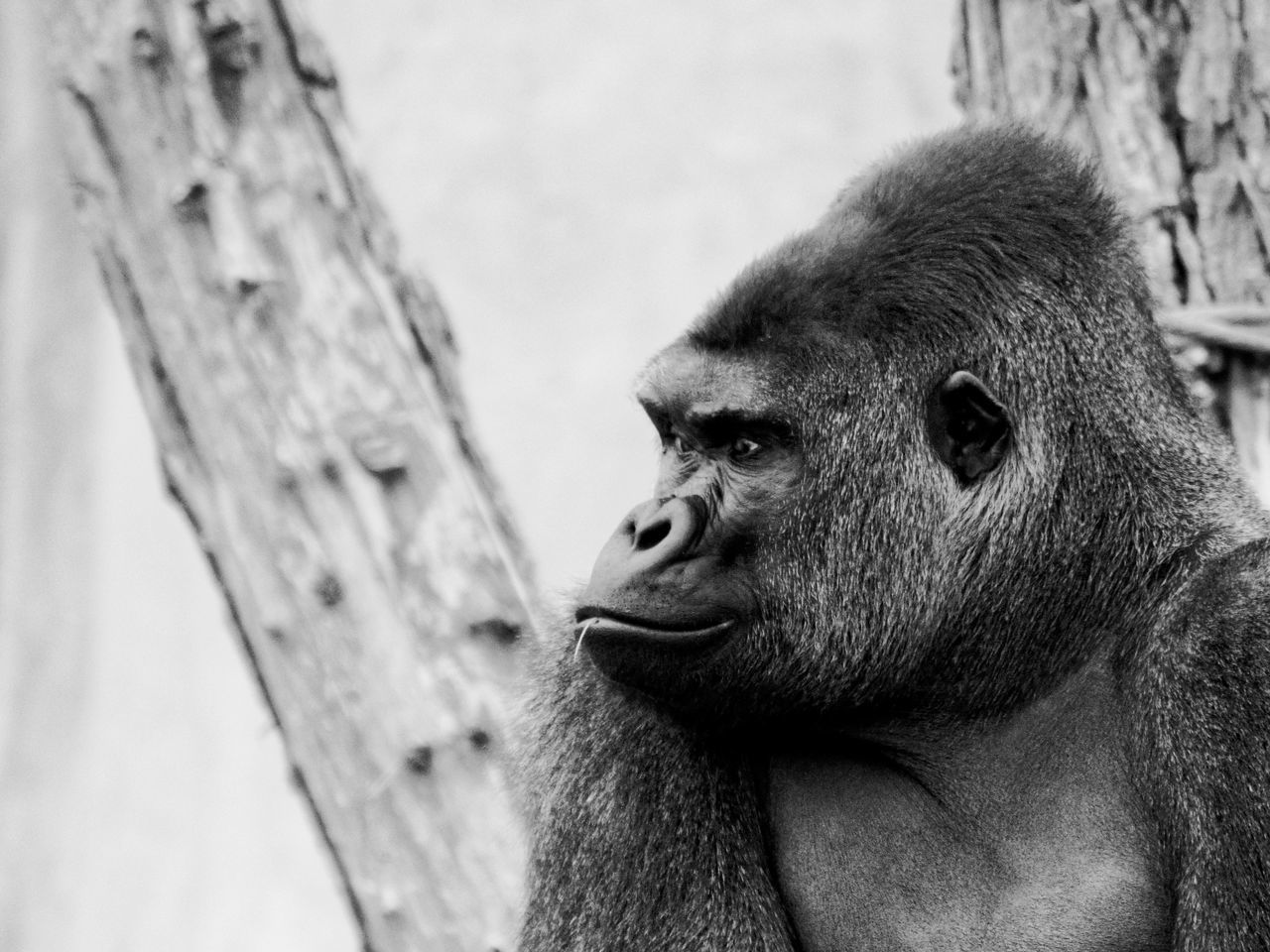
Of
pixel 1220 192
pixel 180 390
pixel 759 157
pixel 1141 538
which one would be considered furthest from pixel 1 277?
pixel 1141 538

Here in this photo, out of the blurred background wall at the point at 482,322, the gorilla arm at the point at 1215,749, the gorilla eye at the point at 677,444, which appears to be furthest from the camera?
the blurred background wall at the point at 482,322

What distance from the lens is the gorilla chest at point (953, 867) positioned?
2631 millimetres

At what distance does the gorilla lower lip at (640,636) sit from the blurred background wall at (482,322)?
7622 millimetres

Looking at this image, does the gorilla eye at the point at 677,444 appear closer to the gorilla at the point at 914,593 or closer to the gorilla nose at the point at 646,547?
the gorilla at the point at 914,593

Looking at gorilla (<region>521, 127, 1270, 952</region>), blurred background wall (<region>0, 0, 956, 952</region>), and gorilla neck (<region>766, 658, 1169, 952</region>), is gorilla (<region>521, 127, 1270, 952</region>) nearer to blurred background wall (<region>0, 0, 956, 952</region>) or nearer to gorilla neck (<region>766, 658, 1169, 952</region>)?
gorilla neck (<region>766, 658, 1169, 952</region>)

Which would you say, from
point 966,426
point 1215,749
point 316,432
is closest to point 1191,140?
point 966,426

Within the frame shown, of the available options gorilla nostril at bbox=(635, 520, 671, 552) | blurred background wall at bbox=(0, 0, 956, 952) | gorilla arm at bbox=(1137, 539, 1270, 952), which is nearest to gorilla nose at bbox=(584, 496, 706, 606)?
gorilla nostril at bbox=(635, 520, 671, 552)

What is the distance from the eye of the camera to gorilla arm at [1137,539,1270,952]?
2.41 metres

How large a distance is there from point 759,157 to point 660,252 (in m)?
1.04

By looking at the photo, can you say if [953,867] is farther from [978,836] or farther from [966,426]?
[966,426]

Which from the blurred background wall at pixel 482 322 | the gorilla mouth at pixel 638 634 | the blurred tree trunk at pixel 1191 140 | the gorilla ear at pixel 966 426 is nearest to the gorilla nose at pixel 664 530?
the gorilla mouth at pixel 638 634

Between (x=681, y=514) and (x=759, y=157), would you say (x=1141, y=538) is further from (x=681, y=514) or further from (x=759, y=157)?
(x=759, y=157)

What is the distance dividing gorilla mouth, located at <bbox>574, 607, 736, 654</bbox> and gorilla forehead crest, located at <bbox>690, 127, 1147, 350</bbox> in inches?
23.6

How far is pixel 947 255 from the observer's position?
285 centimetres
